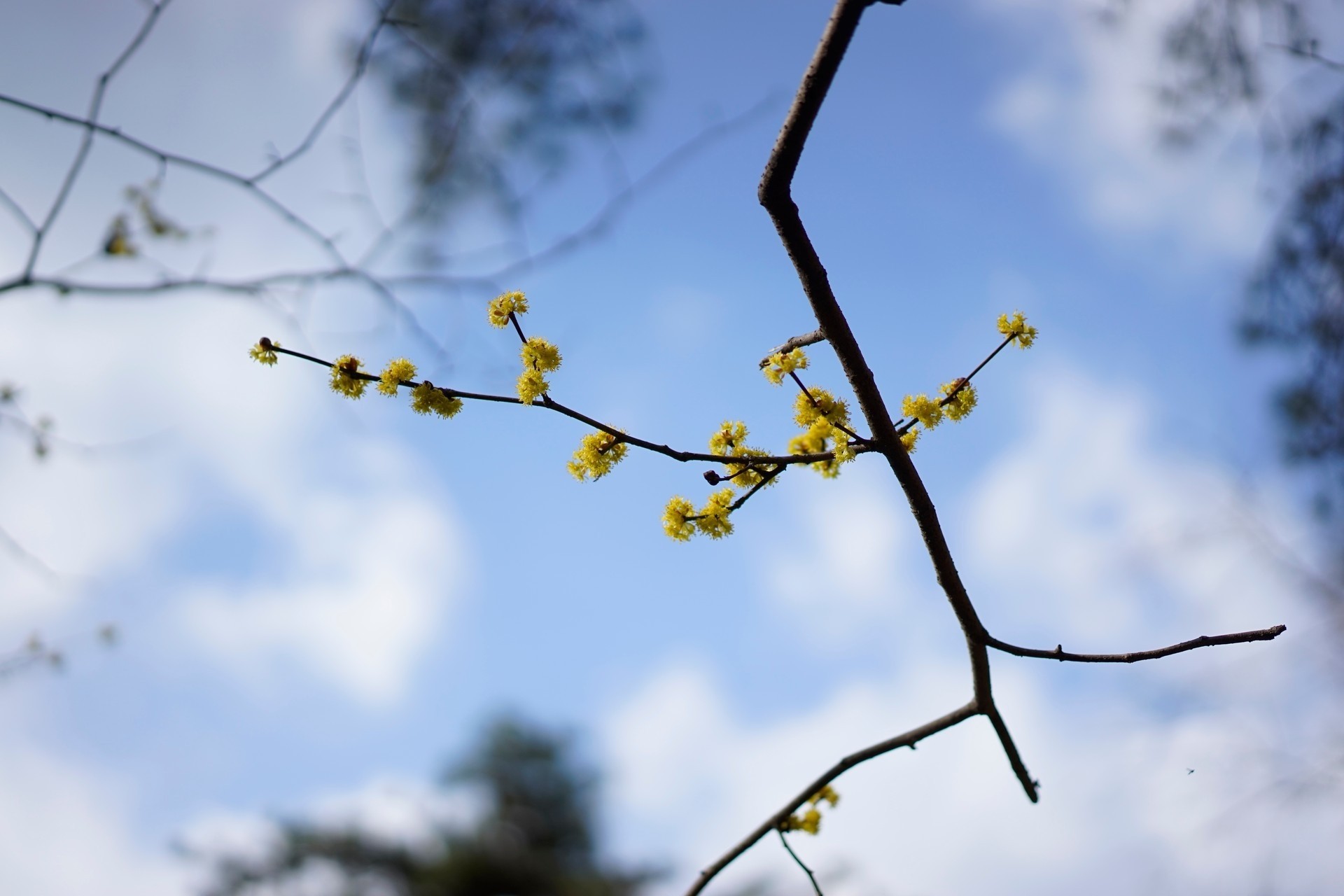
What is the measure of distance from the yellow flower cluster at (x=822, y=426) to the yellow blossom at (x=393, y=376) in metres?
0.63

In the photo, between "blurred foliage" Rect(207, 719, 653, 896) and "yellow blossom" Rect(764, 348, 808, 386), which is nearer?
"yellow blossom" Rect(764, 348, 808, 386)

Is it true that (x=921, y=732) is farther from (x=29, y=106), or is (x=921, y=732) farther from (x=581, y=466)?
(x=29, y=106)

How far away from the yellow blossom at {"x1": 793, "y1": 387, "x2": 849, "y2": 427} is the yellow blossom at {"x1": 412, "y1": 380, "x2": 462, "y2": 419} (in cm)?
55

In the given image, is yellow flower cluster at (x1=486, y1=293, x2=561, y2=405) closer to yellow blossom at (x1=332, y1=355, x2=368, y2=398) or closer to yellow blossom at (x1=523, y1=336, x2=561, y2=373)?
yellow blossom at (x1=523, y1=336, x2=561, y2=373)

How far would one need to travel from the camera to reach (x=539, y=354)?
1.30 meters

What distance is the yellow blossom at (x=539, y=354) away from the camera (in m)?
1.29

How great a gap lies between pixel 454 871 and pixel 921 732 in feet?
36.5

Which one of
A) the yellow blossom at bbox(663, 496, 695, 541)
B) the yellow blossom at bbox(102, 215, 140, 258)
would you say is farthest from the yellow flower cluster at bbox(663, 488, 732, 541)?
the yellow blossom at bbox(102, 215, 140, 258)

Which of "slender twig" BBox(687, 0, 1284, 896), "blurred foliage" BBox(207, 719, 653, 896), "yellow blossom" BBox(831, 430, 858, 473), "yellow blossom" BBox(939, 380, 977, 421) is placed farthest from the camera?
"blurred foliage" BBox(207, 719, 653, 896)

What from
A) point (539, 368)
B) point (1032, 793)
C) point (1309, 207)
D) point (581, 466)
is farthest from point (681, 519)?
point (1309, 207)

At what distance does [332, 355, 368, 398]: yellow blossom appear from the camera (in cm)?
129

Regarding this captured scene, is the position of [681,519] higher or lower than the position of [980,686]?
higher

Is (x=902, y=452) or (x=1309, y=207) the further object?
(x=1309, y=207)

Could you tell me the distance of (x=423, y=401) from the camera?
4.22 ft
